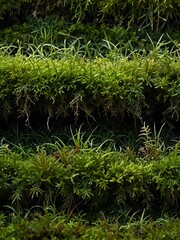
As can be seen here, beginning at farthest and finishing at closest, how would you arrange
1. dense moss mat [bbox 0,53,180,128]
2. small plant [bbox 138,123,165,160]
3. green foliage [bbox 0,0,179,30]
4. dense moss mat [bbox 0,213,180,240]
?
green foliage [bbox 0,0,179,30] < dense moss mat [bbox 0,53,180,128] < small plant [bbox 138,123,165,160] < dense moss mat [bbox 0,213,180,240]

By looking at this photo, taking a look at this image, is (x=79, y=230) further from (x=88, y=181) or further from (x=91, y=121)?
(x=91, y=121)

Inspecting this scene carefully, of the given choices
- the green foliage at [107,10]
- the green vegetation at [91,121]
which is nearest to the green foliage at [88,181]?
the green vegetation at [91,121]

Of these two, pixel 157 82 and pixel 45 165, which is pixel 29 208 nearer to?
pixel 45 165

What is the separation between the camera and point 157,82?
3.40m

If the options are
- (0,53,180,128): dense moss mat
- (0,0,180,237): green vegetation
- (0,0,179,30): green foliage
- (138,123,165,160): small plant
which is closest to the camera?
(0,0,180,237): green vegetation

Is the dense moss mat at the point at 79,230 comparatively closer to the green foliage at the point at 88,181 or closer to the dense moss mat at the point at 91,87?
the green foliage at the point at 88,181

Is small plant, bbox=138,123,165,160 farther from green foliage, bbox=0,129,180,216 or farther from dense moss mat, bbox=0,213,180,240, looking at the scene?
dense moss mat, bbox=0,213,180,240

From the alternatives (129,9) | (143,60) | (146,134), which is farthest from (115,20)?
(146,134)

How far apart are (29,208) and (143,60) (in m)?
1.18

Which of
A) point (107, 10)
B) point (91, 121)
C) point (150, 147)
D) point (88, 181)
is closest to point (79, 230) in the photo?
point (88, 181)

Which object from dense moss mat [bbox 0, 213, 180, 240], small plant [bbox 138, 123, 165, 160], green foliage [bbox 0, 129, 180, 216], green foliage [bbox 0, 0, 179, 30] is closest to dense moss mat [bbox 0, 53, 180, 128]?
small plant [bbox 138, 123, 165, 160]

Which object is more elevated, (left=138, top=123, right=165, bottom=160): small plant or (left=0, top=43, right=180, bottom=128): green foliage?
(left=0, top=43, right=180, bottom=128): green foliage

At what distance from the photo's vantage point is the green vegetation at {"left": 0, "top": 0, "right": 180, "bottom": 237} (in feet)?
10.2

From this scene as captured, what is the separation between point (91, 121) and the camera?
3574 millimetres
